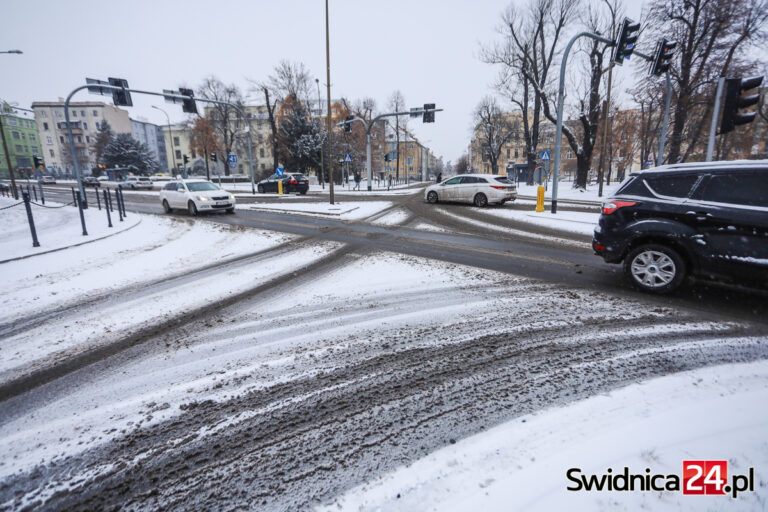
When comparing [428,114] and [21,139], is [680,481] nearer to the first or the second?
[428,114]

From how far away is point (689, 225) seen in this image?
456cm

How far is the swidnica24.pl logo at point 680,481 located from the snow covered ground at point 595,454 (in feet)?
0.08

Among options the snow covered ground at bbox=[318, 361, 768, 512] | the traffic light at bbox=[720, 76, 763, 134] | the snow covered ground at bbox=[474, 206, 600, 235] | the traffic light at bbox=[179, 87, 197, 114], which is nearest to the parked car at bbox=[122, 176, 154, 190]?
the traffic light at bbox=[179, 87, 197, 114]

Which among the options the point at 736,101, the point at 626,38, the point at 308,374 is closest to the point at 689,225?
the point at 308,374

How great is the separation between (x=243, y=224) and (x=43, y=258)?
538 centimetres

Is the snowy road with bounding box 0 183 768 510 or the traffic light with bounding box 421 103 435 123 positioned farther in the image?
the traffic light with bounding box 421 103 435 123

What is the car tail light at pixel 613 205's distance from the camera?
5.07 meters

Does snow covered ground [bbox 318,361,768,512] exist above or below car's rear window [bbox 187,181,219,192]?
below

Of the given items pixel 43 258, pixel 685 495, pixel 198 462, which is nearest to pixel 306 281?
pixel 198 462

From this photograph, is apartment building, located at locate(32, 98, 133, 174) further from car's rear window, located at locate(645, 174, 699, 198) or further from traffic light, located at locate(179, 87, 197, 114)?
car's rear window, located at locate(645, 174, 699, 198)

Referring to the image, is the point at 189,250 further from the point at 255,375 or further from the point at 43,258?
the point at 255,375

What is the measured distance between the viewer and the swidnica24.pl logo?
1.88 m

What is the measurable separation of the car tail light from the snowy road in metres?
1.16

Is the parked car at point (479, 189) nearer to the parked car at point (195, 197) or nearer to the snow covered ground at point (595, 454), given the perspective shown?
the parked car at point (195, 197)
